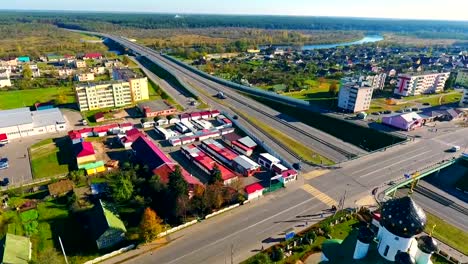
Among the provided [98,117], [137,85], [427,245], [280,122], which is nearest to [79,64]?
[137,85]

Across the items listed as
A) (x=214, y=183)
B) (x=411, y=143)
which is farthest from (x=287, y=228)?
(x=411, y=143)

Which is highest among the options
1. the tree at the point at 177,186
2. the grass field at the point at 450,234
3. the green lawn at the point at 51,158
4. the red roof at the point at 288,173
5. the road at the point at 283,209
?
the tree at the point at 177,186

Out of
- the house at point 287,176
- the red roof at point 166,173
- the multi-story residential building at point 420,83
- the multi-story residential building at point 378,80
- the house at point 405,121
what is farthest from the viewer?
the multi-story residential building at point 378,80

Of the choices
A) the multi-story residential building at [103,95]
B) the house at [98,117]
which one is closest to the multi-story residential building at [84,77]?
the multi-story residential building at [103,95]

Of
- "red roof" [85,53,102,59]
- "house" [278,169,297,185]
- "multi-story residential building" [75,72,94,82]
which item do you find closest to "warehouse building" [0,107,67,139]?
"multi-story residential building" [75,72,94,82]

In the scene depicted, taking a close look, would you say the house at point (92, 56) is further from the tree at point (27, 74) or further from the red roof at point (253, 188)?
the red roof at point (253, 188)

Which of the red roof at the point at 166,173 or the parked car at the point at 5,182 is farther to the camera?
the parked car at the point at 5,182

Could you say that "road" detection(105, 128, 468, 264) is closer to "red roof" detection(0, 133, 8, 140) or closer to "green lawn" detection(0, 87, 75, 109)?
"red roof" detection(0, 133, 8, 140)
